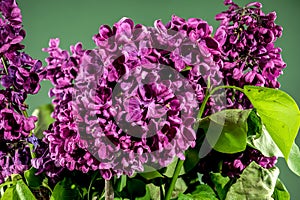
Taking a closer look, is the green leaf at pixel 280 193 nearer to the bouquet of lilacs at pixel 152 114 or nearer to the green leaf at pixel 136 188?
the bouquet of lilacs at pixel 152 114

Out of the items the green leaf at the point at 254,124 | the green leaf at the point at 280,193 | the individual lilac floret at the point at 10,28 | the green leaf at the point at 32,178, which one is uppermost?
the individual lilac floret at the point at 10,28

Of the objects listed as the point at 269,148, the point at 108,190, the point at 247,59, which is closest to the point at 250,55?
the point at 247,59

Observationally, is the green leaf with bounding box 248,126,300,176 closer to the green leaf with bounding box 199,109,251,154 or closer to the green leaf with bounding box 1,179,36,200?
the green leaf with bounding box 199,109,251,154

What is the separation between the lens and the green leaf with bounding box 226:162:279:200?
66cm

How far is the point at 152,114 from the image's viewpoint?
510mm

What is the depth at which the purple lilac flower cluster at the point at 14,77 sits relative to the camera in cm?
61

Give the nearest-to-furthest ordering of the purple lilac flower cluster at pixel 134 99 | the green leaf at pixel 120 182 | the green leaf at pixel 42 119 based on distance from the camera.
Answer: the purple lilac flower cluster at pixel 134 99
the green leaf at pixel 120 182
the green leaf at pixel 42 119

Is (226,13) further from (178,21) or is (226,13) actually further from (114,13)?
(114,13)

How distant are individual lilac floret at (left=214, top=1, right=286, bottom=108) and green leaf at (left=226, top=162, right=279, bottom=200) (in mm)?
78

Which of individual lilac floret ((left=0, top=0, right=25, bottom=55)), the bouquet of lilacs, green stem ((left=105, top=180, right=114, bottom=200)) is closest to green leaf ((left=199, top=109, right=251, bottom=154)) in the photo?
the bouquet of lilacs

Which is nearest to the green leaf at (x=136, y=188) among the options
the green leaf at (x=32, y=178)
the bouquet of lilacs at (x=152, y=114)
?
the bouquet of lilacs at (x=152, y=114)

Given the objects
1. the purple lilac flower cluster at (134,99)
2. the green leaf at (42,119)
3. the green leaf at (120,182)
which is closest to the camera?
the purple lilac flower cluster at (134,99)

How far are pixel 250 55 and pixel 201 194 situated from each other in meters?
0.17

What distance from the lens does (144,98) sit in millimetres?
512
